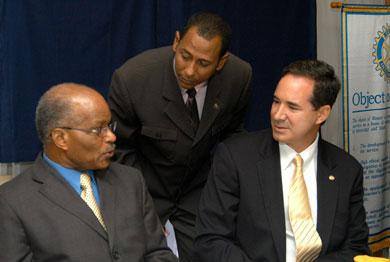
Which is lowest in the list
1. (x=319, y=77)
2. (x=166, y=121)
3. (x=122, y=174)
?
(x=122, y=174)

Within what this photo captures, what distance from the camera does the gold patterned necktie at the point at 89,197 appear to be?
221 cm

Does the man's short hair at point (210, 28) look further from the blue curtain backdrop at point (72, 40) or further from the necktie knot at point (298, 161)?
the blue curtain backdrop at point (72, 40)

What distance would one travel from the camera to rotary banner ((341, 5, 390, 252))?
4324 millimetres

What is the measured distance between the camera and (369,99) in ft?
14.6

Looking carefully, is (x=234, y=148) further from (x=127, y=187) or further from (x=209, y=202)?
(x=127, y=187)

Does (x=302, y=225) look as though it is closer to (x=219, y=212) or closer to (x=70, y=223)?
(x=219, y=212)

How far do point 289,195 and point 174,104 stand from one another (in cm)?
87

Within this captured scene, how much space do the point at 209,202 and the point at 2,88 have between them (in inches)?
60.7

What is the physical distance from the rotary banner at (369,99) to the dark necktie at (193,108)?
1880 mm

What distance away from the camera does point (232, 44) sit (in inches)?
160

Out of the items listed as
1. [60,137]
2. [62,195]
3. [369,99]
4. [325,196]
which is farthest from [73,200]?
[369,99]

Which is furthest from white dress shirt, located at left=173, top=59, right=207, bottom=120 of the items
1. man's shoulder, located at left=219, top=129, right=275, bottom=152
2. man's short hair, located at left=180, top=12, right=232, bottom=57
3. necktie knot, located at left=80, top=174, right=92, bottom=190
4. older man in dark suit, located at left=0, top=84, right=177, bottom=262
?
necktie knot, located at left=80, top=174, right=92, bottom=190

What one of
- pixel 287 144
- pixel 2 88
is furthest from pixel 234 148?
pixel 2 88

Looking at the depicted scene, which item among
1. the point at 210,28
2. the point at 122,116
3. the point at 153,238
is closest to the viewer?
the point at 153,238
